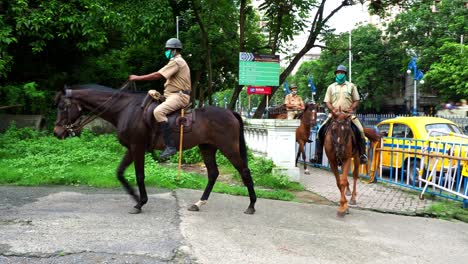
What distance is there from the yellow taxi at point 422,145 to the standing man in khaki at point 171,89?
501cm

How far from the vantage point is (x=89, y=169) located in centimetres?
928

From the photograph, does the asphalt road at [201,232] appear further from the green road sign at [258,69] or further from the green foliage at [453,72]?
the green foliage at [453,72]

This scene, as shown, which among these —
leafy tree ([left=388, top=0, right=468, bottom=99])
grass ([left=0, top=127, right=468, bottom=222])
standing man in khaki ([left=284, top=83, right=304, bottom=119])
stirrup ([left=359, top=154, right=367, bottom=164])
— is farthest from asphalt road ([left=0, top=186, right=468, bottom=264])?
leafy tree ([left=388, top=0, right=468, bottom=99])

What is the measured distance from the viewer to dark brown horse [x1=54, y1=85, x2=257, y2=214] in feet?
21.1

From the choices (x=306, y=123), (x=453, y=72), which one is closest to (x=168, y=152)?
(x=306, y=123)

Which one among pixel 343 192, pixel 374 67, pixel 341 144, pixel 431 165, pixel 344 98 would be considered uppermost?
pixel 374 67

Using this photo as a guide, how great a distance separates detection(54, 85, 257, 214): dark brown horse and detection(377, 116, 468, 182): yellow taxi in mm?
4253

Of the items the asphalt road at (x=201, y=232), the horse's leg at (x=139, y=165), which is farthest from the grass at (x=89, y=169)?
the horse's leg at (x=139, y=165)

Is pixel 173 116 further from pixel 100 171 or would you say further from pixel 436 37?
pixel 436 37

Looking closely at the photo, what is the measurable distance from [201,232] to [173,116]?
1.94m

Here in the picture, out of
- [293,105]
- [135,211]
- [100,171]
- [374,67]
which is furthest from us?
[374,67]

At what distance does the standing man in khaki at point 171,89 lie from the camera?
646 centimetres

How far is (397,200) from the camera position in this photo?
9.00m

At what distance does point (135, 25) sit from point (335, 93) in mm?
6564
